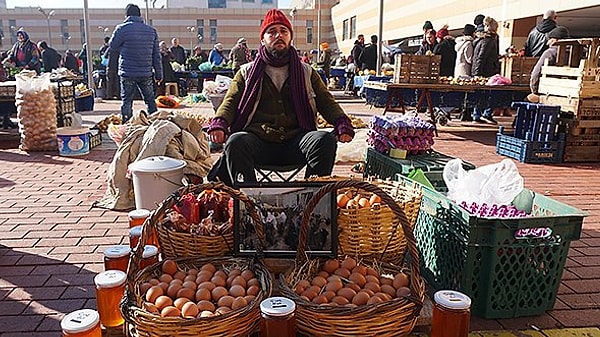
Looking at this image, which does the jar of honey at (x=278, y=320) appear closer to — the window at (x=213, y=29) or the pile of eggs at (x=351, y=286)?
the pile of eggs at (x=351, y=286)

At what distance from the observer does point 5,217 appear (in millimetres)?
3908

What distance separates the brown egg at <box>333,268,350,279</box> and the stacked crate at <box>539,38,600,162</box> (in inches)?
189

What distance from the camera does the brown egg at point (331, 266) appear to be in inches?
86.2

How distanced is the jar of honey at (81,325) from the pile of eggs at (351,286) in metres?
0.73

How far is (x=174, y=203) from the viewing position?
81.8 inches

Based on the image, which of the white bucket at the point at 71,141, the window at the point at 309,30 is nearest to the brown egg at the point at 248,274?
the white bucket at the point at 71,141

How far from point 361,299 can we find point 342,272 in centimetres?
25

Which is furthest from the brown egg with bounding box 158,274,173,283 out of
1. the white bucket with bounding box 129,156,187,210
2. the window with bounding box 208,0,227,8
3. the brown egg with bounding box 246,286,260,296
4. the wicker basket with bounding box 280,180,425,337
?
the window with bounding box 208,0,227,8

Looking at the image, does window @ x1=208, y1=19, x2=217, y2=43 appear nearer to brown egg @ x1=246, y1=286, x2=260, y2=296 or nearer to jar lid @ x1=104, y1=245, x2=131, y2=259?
jar lid @ x1=104, y1=245, x2=131, y2=259

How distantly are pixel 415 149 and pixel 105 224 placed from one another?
244 centimetres

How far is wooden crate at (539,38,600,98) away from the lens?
561 centimetres

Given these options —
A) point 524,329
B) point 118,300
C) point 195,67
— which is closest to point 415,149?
point 524,329

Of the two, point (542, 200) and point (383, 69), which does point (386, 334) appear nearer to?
point (542, 200)

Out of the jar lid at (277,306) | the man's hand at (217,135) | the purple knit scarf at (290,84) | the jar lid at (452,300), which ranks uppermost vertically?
the purple knit scarf at (290,84)
